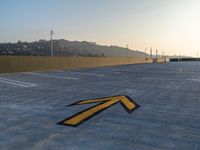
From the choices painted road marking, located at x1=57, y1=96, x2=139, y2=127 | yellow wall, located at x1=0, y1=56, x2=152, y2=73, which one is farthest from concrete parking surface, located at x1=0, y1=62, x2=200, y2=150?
yellow wall, located at x1=0, y1=56, x2=152, y2=73

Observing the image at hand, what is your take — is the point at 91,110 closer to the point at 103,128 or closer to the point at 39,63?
the point at 103,128

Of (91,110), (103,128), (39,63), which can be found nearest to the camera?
(103,128)

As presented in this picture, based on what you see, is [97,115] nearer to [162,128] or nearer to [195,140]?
[162,128]

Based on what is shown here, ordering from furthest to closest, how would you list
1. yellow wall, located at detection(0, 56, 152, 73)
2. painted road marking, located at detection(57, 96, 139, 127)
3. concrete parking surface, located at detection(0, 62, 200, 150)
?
yellow wall, located at detection(0, 56, 152, 73) < painted road marking, located at detection(57, 96, 139, 127) < concrete parking surface, located at detection(0, 62, 200, 150)

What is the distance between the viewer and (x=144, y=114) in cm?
728

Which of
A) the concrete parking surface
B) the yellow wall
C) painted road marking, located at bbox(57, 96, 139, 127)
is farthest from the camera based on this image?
the yellow wall

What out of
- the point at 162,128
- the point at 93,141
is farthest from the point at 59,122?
the point at 162,128

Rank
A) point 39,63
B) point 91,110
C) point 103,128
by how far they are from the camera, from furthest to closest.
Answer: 1. point 39,63
2. point 91,110
3. point 103,128

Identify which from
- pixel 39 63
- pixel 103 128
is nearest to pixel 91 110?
pixel 103 128

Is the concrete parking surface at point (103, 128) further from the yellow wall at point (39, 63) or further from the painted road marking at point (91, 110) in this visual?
the yellow wall at point (39, 63)

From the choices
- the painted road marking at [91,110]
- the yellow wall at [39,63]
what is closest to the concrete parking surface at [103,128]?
the painted road marking at [91,110]

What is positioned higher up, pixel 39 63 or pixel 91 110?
pixel 39 63

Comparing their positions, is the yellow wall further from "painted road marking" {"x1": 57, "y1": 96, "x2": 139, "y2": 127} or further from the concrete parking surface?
"painted road marking" {"x1": 57, "y1": 96, "x2": 139, "y2": 127}

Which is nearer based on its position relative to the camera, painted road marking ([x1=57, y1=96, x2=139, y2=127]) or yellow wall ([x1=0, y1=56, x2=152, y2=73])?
painted road marking ([x1=57, y1=96, x2=139, y2=127])
